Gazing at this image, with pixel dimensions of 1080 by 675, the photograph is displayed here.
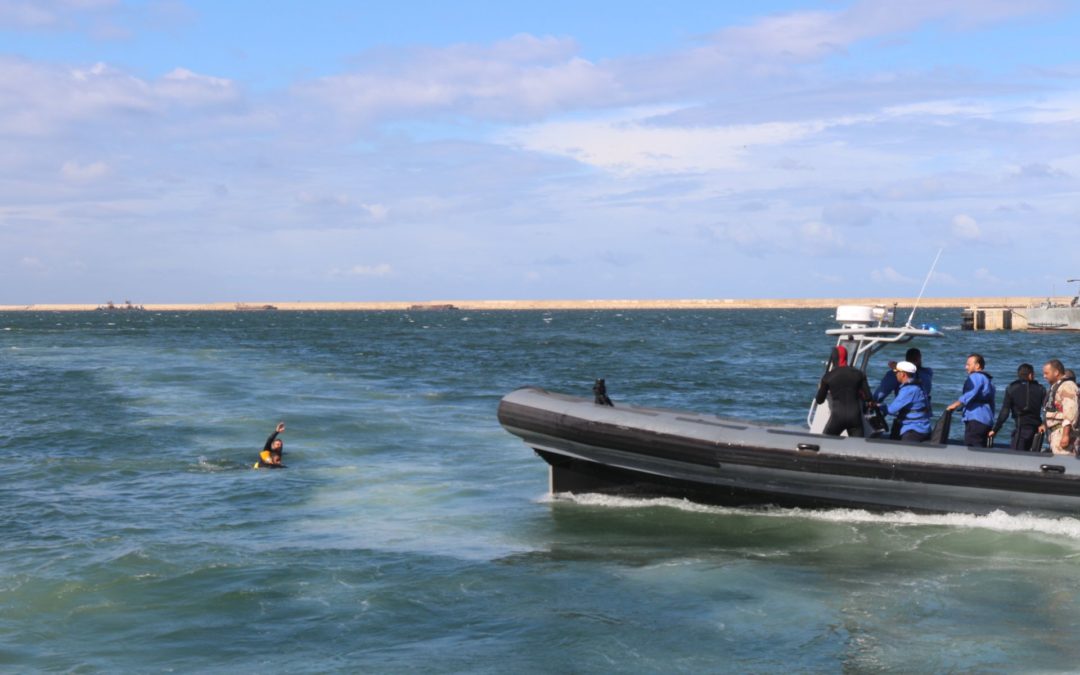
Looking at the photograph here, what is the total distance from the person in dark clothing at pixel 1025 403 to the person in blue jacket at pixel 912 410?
72cm

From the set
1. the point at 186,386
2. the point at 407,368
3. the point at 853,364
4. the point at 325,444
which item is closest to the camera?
the point at 853,364

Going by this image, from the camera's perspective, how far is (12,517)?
44.1ft

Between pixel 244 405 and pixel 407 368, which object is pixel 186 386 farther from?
pixel 407 368

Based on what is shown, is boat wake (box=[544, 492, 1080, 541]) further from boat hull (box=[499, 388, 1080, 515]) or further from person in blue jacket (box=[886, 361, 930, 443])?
person in blue jacket (box=[886, 361, 930, 443])

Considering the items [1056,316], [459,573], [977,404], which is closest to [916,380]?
[977,404]

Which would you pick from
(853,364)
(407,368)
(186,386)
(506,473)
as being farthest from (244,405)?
(853,364)

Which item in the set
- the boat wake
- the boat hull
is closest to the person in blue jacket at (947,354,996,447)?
the boat hull

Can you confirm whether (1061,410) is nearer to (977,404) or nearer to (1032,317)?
(977,404)

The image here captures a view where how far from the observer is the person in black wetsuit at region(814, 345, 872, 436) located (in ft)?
A: 39.5

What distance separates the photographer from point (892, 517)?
39.1ft

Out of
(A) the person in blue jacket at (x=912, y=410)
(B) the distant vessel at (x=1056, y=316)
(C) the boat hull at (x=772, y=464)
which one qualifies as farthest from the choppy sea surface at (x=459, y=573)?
(B) the distant vessel at (x=1056, y=316)

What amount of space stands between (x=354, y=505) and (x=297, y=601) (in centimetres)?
452

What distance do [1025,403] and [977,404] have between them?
0.47m

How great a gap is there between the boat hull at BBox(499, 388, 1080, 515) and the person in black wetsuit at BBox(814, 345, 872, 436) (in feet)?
1.00
